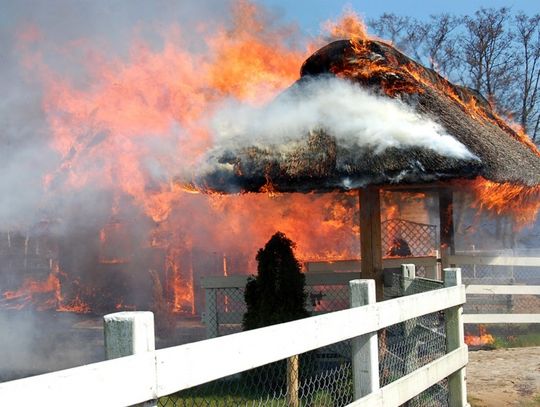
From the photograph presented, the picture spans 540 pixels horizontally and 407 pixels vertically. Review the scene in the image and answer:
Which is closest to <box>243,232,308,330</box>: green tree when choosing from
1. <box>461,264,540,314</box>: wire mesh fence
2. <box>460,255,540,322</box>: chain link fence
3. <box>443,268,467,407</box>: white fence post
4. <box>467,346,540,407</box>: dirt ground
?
→ <box>443,268,467,407</box>: white fence post

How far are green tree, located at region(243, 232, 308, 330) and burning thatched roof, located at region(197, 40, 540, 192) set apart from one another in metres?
1.14

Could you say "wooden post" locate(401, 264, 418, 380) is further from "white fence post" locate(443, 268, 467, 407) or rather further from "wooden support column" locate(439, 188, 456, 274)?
"wooden support column" locate(439, 188, 456, 274)

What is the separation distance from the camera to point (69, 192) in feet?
56.9

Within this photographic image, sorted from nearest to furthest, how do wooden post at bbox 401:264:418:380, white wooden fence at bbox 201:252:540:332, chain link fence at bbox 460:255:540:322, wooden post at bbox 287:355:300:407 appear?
wooden post at bbox 287:355:300:407 < wooden post at bbox 401:264:418:380 < white wooden fence at bbox 201:252:540:332 < chain link fence at bbox 460:255:540:322

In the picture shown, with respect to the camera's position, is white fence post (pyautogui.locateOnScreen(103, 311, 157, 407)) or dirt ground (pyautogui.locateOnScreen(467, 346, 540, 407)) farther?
dirt ground (pyautogui.locateOnScreen(467, 346, 540, 407))

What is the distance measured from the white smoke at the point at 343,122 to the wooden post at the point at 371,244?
80cm

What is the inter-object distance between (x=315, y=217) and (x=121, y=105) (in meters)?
5.34

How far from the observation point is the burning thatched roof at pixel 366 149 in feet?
28.3

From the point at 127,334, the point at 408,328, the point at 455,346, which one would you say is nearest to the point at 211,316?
the point at 408,328

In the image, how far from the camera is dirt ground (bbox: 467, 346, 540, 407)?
26.2 ft

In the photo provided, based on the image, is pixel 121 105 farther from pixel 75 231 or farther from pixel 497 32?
pixel 497 32

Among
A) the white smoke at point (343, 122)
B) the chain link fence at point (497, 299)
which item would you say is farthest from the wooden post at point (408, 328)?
the chain link fence at point (497, 299)

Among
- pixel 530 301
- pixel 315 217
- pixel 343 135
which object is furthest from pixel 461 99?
pixel 530 301

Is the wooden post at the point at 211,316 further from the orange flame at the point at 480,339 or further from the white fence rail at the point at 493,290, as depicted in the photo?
the orange flame at the point at 480,339
